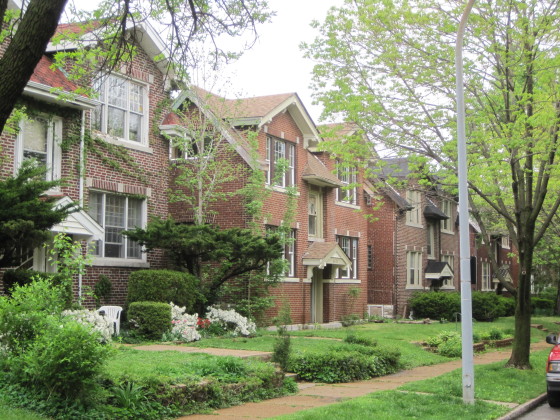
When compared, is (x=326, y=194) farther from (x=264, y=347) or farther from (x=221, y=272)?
(x=264, y=347)

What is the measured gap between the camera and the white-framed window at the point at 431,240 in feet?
134

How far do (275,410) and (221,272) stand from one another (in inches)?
459

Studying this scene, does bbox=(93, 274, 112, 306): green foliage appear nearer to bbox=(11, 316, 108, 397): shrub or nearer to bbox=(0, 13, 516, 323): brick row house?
bbox=(0, 13, 516, 323): brick row house

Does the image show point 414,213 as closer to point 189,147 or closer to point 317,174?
point 317,174

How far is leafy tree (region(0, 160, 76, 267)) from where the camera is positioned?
13.0 m

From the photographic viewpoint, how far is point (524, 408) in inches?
462

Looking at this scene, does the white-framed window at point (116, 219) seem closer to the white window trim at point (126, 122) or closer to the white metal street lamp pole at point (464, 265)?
the white window trim at point (126, 122)

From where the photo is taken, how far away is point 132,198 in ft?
69.5

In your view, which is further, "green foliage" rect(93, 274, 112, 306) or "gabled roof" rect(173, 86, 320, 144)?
"gabled roof" rect(173, 86, 320, 144)

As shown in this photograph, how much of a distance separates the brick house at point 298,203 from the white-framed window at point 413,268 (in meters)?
5.63

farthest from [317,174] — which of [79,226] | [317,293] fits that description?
[79,226]

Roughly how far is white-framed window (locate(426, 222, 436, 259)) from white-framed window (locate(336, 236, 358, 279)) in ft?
33.4

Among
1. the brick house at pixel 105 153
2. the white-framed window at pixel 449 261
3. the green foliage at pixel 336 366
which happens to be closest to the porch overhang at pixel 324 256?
the brick house at pixel 105 153

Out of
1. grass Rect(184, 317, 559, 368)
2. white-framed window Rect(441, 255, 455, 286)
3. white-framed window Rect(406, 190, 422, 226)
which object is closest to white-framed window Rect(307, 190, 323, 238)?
grass Rect(184, 317, 559, 368)
